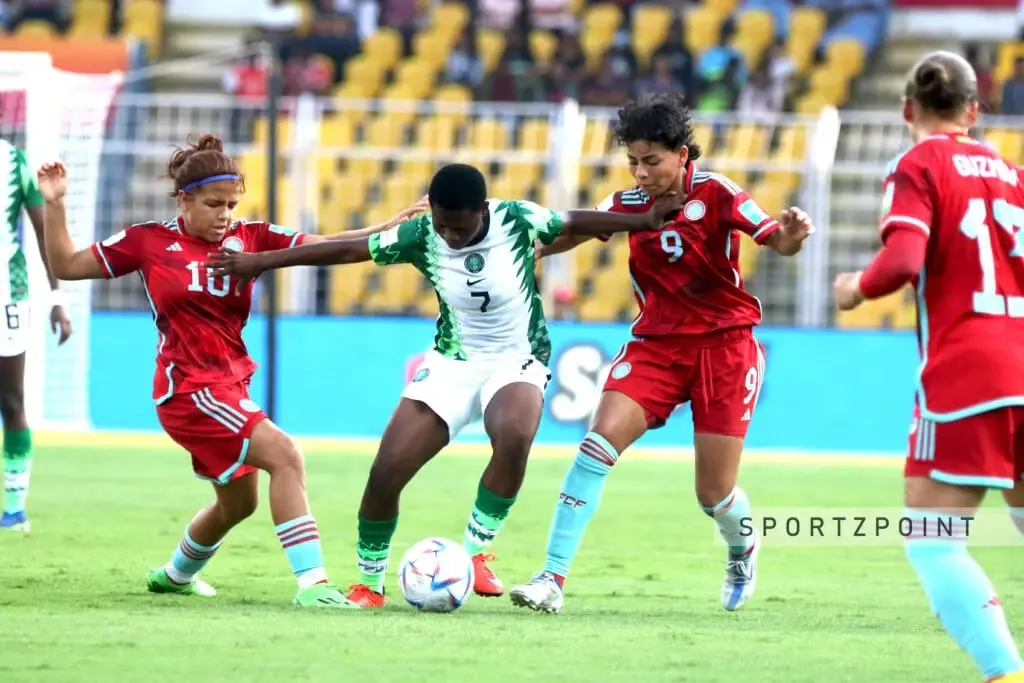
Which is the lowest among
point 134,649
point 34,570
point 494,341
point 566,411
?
point 566,411

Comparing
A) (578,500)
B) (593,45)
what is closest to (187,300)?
(578,500)

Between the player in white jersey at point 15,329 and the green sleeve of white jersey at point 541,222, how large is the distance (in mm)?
3676

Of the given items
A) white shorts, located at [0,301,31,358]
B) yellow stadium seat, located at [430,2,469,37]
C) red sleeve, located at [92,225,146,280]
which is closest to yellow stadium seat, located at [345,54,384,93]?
yellow stadium seat, located at [430,2,469,37]

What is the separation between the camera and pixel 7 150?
10.6 metres

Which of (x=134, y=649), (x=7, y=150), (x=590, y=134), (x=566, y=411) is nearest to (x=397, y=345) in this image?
(x=566, y=411)

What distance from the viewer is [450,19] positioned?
24906 mm

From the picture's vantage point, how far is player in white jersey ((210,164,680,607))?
757 centimetres

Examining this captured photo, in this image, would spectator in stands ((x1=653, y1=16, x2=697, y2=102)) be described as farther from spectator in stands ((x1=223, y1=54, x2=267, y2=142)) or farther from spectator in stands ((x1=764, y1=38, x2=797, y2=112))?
spectator in stands ((x1=223, y1=54, x2=267, y2=142))

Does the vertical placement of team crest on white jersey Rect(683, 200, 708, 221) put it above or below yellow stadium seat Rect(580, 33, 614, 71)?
below

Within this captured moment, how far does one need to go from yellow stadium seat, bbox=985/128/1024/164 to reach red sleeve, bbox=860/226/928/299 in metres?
13.5

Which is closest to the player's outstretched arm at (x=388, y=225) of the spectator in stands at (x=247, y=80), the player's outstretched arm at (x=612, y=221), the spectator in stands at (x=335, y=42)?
the player's outstretched arm at (x=612, y=221)

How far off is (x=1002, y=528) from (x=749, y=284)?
7.61 m

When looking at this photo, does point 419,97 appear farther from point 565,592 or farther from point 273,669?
point 273,669

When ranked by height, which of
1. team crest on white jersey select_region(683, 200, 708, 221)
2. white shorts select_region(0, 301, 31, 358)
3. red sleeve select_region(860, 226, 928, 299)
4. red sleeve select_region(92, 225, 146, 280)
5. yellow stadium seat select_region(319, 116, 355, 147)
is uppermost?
red sleeve select_region(860, 226, 928, 299)
